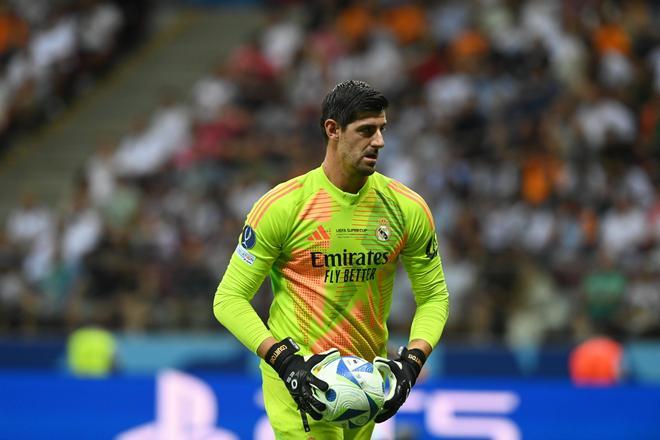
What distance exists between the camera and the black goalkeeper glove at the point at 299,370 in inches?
195

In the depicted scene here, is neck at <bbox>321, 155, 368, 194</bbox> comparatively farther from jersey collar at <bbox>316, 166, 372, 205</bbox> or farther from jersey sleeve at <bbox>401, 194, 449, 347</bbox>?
jersey sleeve at <bbox>401, 194, 449, 347</bbox>

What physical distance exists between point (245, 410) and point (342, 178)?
4.67 meters

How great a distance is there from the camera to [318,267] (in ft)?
17.6

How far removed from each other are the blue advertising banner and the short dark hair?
3.95 meters

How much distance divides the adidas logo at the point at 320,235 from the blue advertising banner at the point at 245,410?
141 inches

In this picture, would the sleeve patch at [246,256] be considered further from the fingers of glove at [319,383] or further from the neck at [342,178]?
the fingers of glove at [319,383]

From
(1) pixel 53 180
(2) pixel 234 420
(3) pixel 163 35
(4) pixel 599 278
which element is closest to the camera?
(2) pixel 234 420

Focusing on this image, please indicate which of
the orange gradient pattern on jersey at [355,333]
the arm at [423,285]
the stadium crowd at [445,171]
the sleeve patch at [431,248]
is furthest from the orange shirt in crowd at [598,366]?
the orange gradient pattern on jersey at [355,333]

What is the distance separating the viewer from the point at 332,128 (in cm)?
526

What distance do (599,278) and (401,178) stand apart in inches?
111

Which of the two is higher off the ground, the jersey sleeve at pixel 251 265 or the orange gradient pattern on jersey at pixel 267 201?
the orange gradient pattern on jersey at pixel 267 201

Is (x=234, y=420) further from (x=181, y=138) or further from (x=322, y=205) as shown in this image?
(x=181, y=138)

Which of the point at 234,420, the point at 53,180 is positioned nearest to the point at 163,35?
the point at 53,180

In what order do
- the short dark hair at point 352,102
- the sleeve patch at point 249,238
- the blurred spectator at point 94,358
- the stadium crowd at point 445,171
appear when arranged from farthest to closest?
1. the stadium crowd at point 445,171
2. the blurred spectator at point 94,358
3. the sleeve patch at point 249,238
4. the short dark hair at point 352,102
